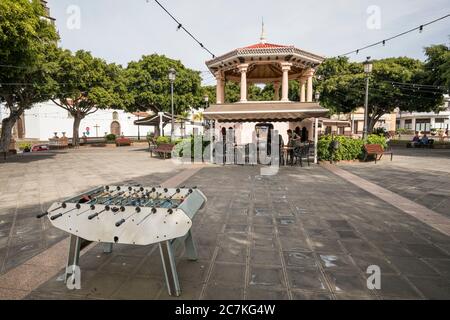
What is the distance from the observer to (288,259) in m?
3.83

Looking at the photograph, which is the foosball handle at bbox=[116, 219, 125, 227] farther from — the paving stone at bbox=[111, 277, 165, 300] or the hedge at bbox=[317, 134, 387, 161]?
the hedge at bbox=[317, 134, 387, 161]

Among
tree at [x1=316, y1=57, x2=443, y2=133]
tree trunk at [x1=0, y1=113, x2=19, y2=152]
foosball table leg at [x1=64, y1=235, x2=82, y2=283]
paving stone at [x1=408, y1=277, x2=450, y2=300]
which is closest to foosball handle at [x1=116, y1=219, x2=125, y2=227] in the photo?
foosball table leg at [x1=64, y1=235, x2=82, y2=283]

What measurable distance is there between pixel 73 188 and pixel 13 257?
4832 mm

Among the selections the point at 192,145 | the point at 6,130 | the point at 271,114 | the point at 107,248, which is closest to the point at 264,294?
the point at 107,248

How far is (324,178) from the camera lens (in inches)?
391

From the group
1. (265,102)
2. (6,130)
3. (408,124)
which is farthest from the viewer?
(408,124)

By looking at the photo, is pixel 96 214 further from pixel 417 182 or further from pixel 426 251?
pixel 417 182

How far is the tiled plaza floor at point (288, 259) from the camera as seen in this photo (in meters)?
3.10

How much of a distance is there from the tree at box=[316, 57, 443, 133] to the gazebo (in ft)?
33.0

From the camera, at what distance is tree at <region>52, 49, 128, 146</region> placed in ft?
72.0

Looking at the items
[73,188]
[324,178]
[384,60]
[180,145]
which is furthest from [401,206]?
[384,60]

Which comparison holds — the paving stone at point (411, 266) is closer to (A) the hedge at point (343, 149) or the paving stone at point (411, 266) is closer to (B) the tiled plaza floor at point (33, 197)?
(B) the tiled plaza floor at point (33, 197)

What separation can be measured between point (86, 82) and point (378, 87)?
28.6 m
